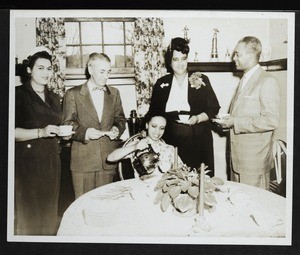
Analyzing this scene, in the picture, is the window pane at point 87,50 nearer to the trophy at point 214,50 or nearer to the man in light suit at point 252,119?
the trophy at point 214,50

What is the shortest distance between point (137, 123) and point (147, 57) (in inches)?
12.1

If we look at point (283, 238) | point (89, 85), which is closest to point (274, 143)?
point (283, 238)

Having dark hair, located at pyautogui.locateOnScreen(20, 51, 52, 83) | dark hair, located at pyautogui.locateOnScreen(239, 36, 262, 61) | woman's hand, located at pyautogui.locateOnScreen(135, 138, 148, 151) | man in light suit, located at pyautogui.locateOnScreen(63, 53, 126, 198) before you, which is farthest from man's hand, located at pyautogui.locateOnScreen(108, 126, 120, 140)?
dark hair, located at pyautogui.locateOnScreen(239, 36, 262, 61)

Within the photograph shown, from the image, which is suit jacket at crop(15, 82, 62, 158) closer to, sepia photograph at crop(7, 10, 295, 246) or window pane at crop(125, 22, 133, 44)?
sepia photograph at crop(7, 10, 295, 246)

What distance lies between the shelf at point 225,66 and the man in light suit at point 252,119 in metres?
0.03

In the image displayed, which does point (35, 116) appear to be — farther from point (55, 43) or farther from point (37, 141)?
point (55, 43)

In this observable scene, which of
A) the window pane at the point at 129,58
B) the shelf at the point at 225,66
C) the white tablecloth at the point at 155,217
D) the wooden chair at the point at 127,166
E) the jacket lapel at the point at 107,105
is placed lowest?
the white tablecloth at the point at 155,217

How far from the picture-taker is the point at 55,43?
3680 mm

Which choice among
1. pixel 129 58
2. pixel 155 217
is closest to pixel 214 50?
pixel 129 58

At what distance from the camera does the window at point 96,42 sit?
12.1 feet

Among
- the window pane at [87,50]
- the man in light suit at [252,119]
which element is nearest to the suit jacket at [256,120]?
the man in light suit at [252,119]

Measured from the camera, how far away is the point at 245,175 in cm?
369

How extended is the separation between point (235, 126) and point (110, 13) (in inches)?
30.5
